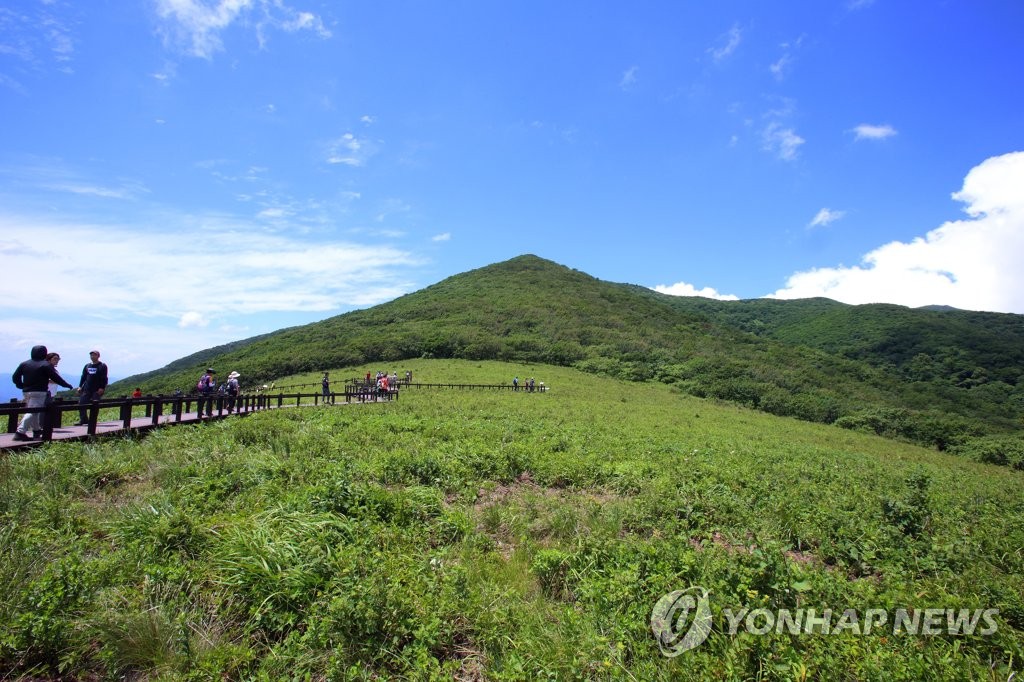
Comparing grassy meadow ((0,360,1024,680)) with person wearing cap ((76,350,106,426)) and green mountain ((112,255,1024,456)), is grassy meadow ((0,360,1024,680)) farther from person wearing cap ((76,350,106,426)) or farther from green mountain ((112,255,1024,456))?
green mountain ((112,255,1024,456))

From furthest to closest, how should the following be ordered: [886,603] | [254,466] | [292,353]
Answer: [292,353]
[254,466]
[886,603]

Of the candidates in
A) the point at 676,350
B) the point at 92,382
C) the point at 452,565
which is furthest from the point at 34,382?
the point at 676,350

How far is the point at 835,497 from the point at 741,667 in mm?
6713

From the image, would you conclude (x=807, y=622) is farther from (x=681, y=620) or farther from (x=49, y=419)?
(x=49, y=419)

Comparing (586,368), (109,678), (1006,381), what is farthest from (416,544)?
(1006,381)

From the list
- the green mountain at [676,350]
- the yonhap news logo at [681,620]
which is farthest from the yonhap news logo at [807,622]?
the green mountain at [676,350]

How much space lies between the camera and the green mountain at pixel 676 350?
53281 millimetres

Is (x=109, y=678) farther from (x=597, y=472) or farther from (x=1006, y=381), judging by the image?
(x=1006, y=381)

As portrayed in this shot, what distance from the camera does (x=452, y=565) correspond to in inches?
227

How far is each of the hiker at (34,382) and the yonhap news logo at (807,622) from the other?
11.2m

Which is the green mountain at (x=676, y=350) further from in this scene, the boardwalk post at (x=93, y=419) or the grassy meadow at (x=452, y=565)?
the boardwalk post at (x=93, y=419)

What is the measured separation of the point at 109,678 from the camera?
410 cm

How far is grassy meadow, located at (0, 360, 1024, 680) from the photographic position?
418cm

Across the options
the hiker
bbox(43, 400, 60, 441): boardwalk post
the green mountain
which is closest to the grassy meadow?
bbox(43, 400, 60, 441): boardwalk post
